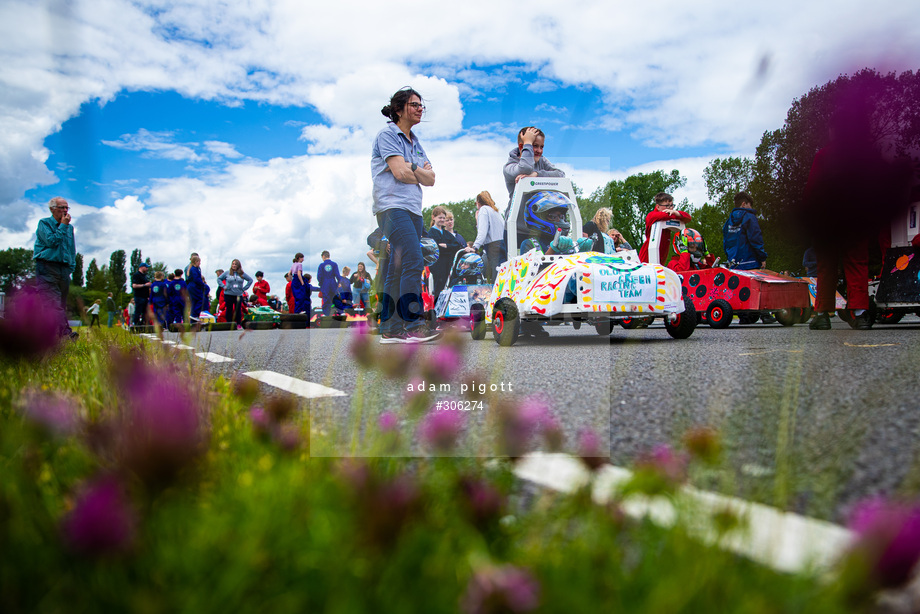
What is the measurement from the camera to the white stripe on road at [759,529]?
0.94m

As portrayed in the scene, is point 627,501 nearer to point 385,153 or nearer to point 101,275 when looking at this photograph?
point 385,153

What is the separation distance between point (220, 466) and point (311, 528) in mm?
447

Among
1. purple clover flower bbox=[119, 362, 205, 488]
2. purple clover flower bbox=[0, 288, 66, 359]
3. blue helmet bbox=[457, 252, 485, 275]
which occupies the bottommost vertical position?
purple clover flower bbox=[119, 362, 205, 488]

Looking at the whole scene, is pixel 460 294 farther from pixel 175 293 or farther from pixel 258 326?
pixel 175 293

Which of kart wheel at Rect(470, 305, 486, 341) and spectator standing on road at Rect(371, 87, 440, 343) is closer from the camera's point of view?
spectator standing on road at Rect(371, 87, 440, 343)

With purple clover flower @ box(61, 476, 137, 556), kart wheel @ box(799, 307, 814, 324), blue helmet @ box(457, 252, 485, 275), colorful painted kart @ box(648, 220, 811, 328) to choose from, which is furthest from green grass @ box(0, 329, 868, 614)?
kart wheel @ box(799, 307, 814, 324)

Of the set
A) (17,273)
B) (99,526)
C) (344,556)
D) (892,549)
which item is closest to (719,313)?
(17,273)

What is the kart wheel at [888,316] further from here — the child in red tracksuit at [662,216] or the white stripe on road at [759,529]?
the white stripe on road at [759,529]

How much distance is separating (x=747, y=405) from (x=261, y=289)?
1764 cm

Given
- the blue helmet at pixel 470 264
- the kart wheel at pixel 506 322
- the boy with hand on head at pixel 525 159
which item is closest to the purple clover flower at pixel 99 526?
the kart wheel at pixel 506 322

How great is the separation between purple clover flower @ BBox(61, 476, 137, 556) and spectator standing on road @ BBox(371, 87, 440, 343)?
128 inches

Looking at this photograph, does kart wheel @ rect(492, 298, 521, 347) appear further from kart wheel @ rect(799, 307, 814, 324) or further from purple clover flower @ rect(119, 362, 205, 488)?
kart wheel @ rect(799, 307, 814, 324)

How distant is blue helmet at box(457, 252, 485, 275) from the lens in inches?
327

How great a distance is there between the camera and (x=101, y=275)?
86688mm
